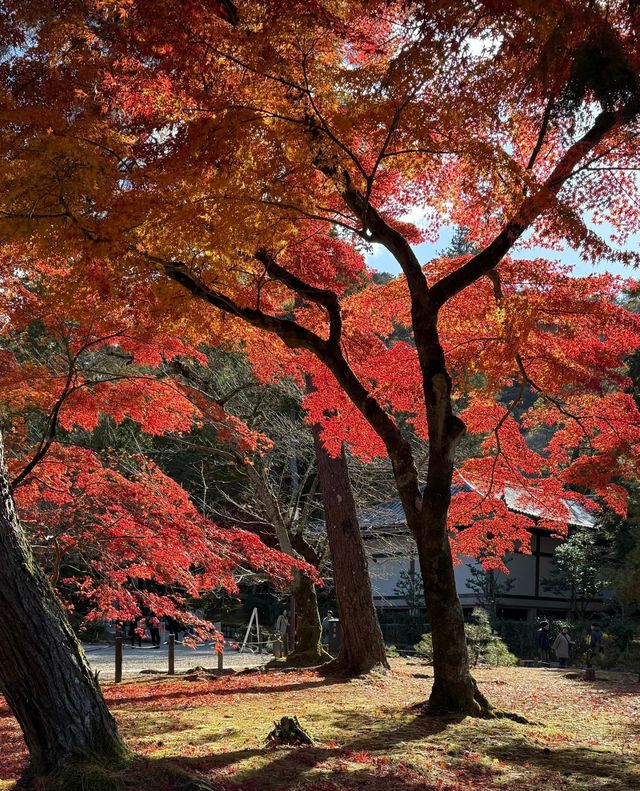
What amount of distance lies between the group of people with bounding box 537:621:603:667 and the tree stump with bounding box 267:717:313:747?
1377 centimetres

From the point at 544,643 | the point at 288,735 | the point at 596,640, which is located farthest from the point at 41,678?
the point at 596,640

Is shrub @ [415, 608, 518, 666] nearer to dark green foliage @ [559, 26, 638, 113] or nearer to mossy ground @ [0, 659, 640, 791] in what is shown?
mossy ground @ [0, 659, 640, 791]

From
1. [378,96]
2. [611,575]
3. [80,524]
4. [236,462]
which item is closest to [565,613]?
[611,575]

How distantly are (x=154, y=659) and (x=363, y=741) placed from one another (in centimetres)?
1458

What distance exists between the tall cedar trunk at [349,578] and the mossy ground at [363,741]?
920 mm

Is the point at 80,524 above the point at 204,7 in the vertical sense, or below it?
below

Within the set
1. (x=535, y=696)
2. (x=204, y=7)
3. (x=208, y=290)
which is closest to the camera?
(x=204, y=7)

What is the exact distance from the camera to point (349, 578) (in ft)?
41.2

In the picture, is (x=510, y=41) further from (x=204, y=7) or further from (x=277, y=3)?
(x=204, y=7)

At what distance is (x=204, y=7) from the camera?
6551 millimetres

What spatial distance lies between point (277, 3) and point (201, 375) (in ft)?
39.5

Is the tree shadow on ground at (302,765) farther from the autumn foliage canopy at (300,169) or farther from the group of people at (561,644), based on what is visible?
the group of people at (561,644)

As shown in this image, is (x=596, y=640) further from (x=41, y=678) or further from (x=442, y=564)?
(x=41, y=678)

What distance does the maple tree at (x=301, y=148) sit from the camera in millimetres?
6203
